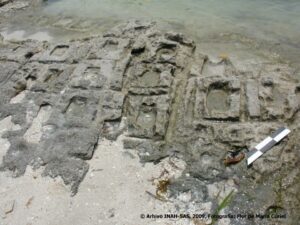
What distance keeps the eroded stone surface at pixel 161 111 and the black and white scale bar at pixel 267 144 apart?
7 centimetres

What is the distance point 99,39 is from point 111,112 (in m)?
2.09

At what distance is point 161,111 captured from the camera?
4543 millimetres

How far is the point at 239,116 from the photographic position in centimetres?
439

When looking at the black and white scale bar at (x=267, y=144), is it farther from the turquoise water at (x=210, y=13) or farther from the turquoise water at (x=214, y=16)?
the turquoise water at (x=210, y=13)

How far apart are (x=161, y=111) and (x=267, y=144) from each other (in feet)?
4.49

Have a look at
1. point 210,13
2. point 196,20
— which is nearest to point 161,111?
point 196,20

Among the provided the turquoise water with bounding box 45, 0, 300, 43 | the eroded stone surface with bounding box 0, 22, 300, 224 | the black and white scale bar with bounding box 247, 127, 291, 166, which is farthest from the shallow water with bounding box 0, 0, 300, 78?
the black and white scale bar with bounding box 247, 127, 291, 166

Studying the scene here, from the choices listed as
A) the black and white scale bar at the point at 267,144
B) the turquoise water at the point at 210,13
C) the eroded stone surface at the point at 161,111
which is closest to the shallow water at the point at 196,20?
the turquoise water at the point at 210,13

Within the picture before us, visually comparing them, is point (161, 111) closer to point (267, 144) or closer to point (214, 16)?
point (267, 144)

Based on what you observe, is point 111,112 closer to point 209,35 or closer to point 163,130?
point 163,130

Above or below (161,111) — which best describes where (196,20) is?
below

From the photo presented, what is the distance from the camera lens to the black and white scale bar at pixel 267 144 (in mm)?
3914

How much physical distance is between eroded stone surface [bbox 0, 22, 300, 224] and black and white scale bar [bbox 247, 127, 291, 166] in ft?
0.24

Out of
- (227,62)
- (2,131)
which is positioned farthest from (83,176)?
(227,62)
